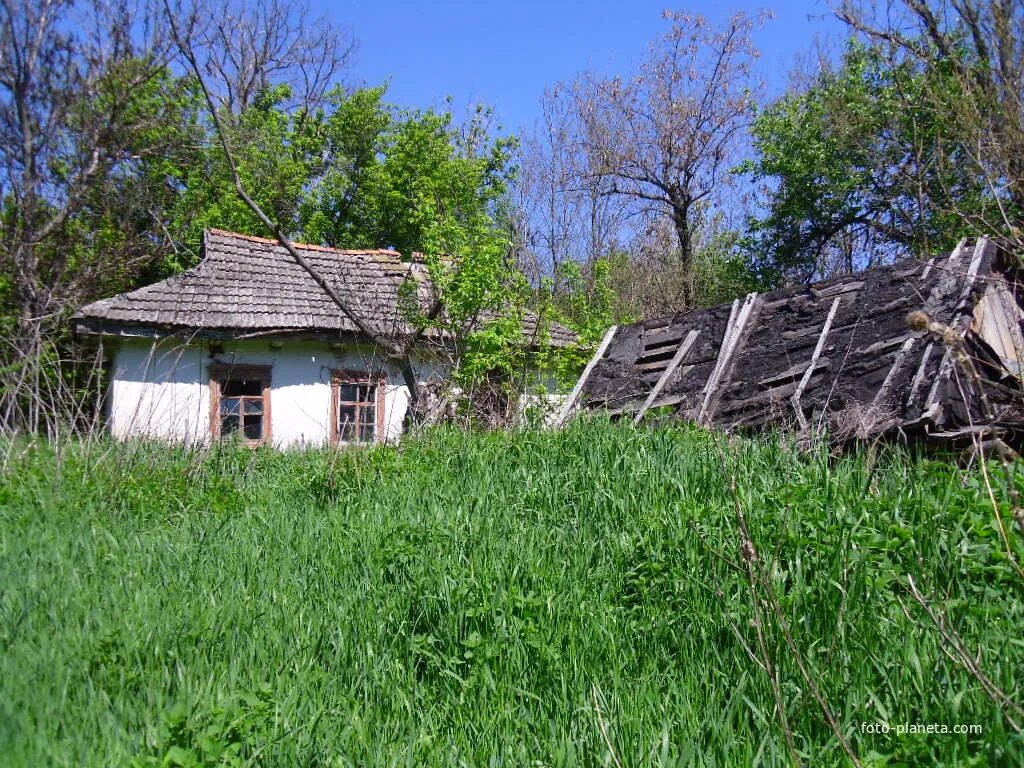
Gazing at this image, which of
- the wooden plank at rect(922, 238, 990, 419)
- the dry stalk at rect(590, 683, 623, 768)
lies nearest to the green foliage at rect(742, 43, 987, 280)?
the wooden plank at rect(922, 238, 990, 419)

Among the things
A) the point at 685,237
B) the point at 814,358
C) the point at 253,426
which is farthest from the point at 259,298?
the point at 685,237

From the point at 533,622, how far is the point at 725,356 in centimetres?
695

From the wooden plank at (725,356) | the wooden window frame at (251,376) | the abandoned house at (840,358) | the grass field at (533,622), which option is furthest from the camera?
the wooden window frame at (251,376)

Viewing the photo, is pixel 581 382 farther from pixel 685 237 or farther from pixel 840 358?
pixel 685 237

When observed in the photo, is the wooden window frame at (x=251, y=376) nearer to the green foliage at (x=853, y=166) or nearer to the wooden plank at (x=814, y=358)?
the wooden plank at (x=814, y=358)

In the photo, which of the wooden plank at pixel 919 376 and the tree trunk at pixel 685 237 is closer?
the wooden plank at pixel 919 376

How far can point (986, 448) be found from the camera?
6.79 m

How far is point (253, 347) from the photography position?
47.9 feet

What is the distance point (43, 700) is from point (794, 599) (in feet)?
10.7

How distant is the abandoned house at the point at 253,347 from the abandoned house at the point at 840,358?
2.35m

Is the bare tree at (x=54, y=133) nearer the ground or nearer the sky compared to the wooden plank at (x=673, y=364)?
nearer the sky

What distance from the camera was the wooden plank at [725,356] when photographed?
915 cm

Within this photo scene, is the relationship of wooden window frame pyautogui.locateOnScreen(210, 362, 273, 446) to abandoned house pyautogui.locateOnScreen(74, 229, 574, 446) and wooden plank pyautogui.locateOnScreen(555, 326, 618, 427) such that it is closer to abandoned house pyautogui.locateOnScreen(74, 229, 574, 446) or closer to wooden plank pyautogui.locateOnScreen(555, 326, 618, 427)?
abandoned house pyautogui.locateOnScreen(74, 229, 574, 446)

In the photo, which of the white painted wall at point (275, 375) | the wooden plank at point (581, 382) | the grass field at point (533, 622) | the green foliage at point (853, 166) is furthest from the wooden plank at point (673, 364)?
the green foliage at point (853, 166)
